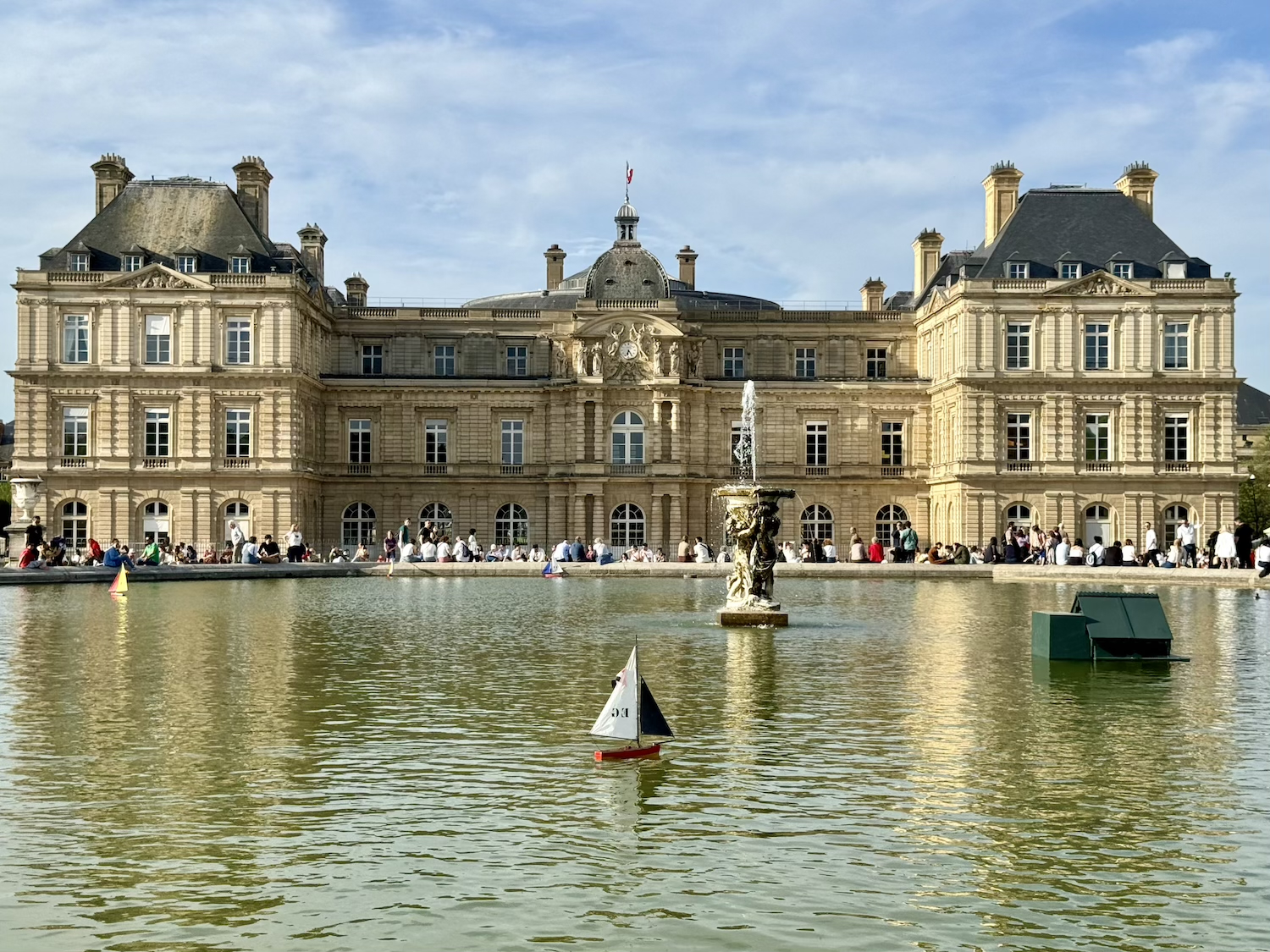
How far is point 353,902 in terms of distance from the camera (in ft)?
30.8

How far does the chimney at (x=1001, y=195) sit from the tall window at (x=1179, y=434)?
11221 millimetres

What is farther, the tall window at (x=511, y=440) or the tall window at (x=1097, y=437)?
the tall window at (x=511, y=440)

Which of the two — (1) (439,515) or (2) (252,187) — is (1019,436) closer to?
(1) (439,515)

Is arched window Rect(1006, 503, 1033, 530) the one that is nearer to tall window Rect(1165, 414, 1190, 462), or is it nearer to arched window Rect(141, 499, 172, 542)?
tall window Rect(1165, 414, 1190, 462)

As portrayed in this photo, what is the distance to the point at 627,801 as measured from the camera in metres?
12.1

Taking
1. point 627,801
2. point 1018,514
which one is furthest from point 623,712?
point 1018,514

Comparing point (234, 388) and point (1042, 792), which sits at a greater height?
point (234, 388)

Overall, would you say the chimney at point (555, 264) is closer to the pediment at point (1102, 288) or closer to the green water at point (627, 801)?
the pediment at point (1102, 288)

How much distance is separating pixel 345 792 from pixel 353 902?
3163mm

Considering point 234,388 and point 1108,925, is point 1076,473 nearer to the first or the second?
point 234,388

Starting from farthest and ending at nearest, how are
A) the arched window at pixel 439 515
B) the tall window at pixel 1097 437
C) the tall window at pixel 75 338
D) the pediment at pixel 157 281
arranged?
the arched window at pixel 439 515, the tall window at pixel 1097 437, the tall window at pixel 75 338, the pediment at pixel 157 281

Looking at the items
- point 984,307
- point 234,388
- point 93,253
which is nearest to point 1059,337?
point 984,307

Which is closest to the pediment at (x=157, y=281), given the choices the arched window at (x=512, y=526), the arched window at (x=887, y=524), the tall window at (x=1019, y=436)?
the arched window at (x=512, y=526)

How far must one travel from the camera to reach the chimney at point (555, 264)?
78625 mm
